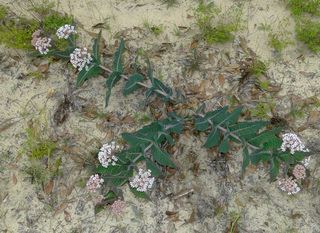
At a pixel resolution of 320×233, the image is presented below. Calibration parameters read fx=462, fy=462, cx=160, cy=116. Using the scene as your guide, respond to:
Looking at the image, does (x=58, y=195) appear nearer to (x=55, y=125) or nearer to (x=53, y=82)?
(x=55, y=125)

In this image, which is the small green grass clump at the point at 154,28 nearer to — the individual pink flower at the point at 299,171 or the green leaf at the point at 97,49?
the green leaf at the point at 97,49

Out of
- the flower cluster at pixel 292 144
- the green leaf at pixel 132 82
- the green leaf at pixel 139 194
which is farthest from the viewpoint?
the green leaf at pixel 132 82

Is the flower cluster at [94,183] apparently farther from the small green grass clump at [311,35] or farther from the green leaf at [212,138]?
the small green grass clump at [311,35]

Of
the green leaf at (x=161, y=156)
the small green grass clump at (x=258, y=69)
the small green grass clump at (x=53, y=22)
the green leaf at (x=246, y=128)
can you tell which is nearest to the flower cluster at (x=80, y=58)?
the small green grass clump at (x=53, y=22)

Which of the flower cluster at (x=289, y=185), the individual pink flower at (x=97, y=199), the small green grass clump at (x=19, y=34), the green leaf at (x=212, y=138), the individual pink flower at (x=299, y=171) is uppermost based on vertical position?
the small green grass clump at (x=19, y=34)

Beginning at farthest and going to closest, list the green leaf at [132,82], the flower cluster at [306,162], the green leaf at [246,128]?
the green leaf at [132,82] → the flower cluster at [306,162] → the green leaf at [246,128]

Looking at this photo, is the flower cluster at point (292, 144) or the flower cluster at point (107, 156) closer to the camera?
the flower cluster at point (292, 144)

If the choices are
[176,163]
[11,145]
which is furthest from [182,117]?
[11,145]

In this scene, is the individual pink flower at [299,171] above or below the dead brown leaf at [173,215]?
above

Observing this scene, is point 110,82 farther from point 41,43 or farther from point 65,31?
point 41,43
